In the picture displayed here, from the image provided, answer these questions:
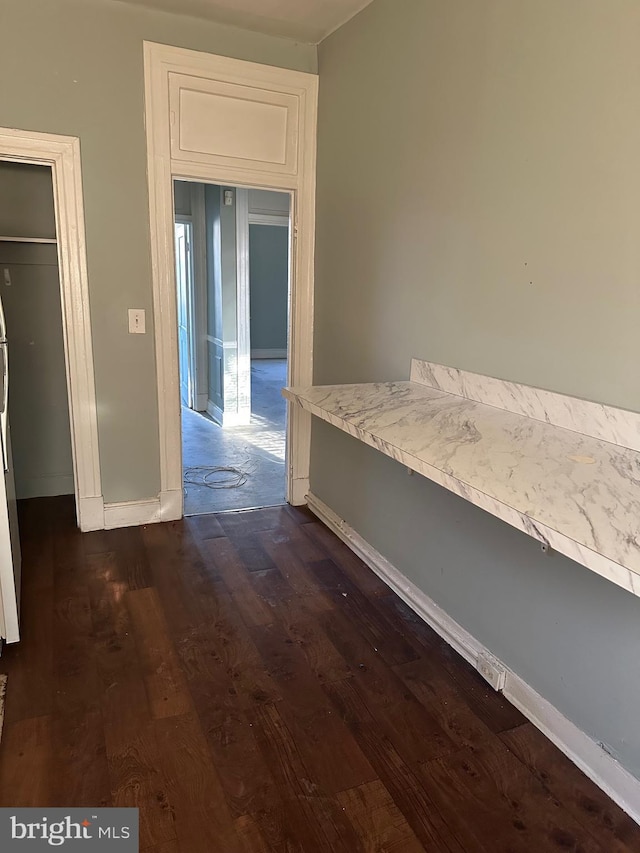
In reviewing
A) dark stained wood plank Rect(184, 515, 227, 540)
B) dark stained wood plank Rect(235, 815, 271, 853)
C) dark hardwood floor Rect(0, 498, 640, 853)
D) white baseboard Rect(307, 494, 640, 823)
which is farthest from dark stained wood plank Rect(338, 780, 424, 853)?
dark stained wood plank Rect(184, 515, 227, 540)

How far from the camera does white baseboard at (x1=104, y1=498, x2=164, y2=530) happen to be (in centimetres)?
325

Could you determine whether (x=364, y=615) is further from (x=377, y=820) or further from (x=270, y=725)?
(x=377, y=820)

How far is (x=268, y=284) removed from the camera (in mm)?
10336

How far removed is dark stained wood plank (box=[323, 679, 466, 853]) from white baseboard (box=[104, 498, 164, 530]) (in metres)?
1.70

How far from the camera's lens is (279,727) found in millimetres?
1832

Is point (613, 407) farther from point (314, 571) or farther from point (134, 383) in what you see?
point (134, 383)

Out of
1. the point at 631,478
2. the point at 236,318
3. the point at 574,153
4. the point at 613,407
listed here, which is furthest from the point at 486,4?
the point at 236,318

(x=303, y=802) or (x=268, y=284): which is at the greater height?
(x=268, y=284)

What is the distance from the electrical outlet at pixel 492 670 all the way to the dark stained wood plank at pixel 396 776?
0.46 metres

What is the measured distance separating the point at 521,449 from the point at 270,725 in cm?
117

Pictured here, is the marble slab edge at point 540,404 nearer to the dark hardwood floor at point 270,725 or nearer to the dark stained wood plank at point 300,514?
the dark hardwood floor at point 270,725

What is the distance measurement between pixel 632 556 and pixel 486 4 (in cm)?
194

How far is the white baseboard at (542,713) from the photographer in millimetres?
1591

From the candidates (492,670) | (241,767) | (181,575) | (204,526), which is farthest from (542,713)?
(204,526)
